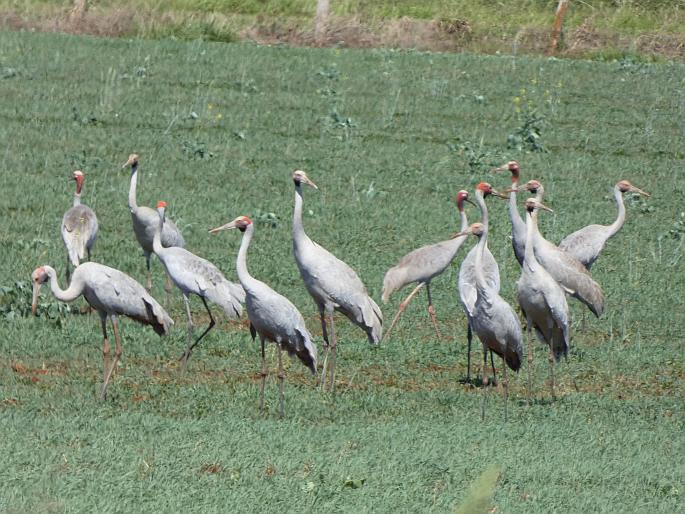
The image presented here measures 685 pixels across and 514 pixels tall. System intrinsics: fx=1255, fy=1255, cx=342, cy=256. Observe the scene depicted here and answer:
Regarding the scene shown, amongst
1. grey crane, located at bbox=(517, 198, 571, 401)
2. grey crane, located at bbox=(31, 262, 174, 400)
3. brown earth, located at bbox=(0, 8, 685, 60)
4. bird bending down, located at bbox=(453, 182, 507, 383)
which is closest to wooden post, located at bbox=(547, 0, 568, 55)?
brown earth, located at bbox=(0, 8, 685, 60)

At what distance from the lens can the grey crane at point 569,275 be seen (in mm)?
11922

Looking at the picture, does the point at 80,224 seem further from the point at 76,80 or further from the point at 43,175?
the point at 76,80

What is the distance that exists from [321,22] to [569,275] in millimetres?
19996

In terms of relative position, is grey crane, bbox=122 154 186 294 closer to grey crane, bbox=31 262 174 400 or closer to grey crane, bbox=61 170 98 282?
grey crane, bbox=61 170 98 282

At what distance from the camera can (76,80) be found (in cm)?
2438

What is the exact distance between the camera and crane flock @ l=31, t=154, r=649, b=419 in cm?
965

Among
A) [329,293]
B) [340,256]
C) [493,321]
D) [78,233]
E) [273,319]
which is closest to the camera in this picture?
[273,319]

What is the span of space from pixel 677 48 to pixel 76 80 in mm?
15523

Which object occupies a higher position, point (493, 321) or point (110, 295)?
point (110, 295)

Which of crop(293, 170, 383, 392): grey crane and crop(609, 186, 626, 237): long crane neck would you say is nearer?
crop(293, 170, 383, 392): grey crane

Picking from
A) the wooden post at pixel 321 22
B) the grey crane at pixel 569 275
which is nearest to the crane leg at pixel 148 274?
the grey crane at pixel 569 275

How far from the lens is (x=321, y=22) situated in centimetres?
3084

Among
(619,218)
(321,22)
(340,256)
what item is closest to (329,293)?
(340,256)

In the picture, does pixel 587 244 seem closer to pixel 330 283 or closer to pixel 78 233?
pixel 330 283
